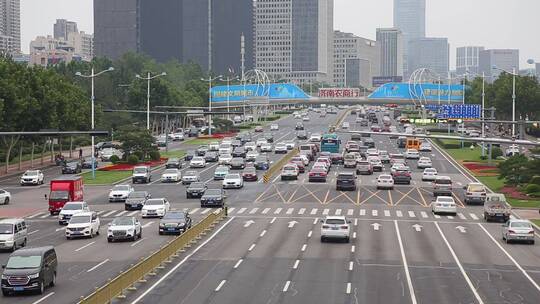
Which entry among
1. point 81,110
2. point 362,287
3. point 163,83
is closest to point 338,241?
point 362,287

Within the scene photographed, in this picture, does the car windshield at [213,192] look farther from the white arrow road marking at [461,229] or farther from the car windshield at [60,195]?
the white arrow road marking at [461,229]

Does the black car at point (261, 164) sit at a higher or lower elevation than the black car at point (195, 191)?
higher

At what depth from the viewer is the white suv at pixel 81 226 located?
5191cm

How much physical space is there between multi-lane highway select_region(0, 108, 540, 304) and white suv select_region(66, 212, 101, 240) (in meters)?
0.51

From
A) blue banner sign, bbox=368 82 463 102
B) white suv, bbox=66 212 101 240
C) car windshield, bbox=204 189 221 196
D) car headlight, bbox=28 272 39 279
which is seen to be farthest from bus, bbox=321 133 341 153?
car headlight, bbox=28 272 39 279

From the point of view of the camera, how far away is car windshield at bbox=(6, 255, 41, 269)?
34781 mm

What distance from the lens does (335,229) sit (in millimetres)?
49812

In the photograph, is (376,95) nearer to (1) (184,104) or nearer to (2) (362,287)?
(1) (184,104)

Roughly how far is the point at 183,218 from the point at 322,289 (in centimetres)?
1898

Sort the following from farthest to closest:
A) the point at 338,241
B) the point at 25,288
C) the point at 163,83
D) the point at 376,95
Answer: the point at 376,95
the point at 163,83
the point at 338,241
the point at 25,288

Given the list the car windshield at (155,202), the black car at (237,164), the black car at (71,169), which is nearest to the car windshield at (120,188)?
the car windshield at (155,202)

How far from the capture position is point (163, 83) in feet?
566

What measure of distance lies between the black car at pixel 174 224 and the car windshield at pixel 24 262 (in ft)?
60.2

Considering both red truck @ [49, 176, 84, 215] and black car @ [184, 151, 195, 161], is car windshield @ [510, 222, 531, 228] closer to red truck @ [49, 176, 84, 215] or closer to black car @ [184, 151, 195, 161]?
red truck @ [49, 176, 84, 215]
